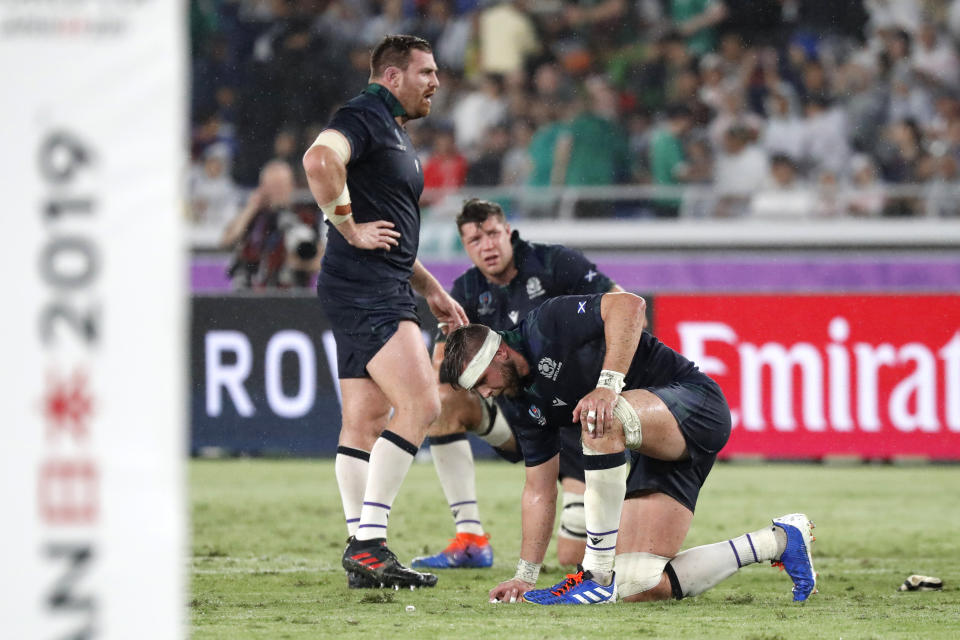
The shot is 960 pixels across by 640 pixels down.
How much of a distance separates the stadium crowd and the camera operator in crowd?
280cm

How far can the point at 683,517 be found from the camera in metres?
5.52

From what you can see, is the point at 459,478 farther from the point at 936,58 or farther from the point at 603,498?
the point at 936,58

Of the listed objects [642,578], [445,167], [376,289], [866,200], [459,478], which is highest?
[445,167]

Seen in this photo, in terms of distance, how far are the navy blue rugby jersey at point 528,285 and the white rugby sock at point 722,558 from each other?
1531 millimetres

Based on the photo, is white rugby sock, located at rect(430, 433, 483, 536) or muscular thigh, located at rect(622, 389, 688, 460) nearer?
muscular thigh, located at rect(622, 389, 688, 460)

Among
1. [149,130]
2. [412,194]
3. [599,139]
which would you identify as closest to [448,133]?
[599,139]

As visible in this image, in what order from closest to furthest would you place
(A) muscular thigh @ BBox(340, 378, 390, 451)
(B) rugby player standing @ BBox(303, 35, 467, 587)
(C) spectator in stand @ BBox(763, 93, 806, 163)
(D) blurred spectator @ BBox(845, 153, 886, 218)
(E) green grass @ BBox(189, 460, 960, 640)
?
1. (E) green grass @ BBox(189, 460, 960, 640)
2. (B) rugby player standing @ BBox(303, 35, 467, 587)
3. (A) muscular thigh @ BBox(340, 378, 390, 451)
4. (D) blurred spectator @ BBox(845, 153, 886, 218)
5. (C) spectator in stand @ BBox(763, 93, 806, 163)

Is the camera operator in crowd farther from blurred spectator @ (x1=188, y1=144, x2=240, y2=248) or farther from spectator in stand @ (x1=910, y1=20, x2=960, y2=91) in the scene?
spectator in stand @ (x1=910, y1=20, x2=960, y2=91)

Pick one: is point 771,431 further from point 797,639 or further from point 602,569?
point 797,639

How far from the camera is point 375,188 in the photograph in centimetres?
586

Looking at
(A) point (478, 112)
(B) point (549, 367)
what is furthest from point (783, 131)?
(B) point (549, 367)

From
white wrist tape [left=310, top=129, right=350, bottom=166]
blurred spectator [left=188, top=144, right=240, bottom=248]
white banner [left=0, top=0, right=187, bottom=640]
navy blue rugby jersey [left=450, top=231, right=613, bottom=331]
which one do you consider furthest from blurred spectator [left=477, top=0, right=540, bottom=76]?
white banner [left=0, top=0, right=187, bottom=640]

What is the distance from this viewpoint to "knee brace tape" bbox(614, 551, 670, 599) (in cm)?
541

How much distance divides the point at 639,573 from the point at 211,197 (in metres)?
10.2
